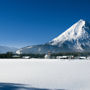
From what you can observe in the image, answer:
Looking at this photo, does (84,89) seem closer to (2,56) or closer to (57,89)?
(57,89)

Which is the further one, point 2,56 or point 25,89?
point 2,56

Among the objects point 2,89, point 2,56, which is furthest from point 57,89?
point 2,56

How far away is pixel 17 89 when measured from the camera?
16.0 feet

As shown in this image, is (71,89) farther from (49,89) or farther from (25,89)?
(25,89)

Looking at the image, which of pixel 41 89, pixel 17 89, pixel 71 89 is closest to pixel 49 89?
pixel 41 89

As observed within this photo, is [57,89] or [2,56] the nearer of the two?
[57,89]

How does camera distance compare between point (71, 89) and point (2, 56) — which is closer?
point (71, 89)

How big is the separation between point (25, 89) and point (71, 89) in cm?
156

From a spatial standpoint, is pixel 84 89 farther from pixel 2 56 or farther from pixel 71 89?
pixel 2 56

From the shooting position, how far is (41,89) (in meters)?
4.96

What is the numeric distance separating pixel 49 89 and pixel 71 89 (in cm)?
76

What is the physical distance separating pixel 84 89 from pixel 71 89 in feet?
1.43

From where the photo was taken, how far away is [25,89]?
4879 mm

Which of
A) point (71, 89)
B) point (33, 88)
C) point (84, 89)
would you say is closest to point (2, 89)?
point (33, 88)
